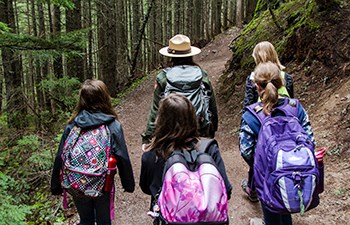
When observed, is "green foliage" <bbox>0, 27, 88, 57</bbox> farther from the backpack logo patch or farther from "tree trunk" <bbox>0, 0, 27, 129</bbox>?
the backpack logo patch

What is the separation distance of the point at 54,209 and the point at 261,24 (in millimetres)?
8710

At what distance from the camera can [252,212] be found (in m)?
4.85

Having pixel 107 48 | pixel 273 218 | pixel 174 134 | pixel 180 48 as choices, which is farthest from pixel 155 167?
pixel 107 48

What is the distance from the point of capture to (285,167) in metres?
2.97

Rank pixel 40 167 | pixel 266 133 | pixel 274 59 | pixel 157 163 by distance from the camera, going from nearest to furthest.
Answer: pixel 157 163
pixel 266 133
pixel 274 59
pixel 40 167

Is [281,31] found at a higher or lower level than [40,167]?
higher

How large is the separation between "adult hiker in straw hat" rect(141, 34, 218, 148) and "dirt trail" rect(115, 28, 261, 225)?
1.37 metres

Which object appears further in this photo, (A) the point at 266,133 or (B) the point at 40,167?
(B) the point at 40,167

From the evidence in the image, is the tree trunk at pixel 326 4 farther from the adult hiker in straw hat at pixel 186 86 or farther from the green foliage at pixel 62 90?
the green foliage at pixel 62 90

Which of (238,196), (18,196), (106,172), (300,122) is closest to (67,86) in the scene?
(18,196)

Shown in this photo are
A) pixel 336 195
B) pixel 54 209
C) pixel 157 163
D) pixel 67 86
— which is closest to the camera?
pixel 157 163

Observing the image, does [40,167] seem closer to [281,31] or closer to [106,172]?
[106,172]

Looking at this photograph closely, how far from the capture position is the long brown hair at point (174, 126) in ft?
8.76

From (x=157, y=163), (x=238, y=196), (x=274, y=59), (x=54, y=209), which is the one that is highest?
(x=274, y=59)
